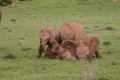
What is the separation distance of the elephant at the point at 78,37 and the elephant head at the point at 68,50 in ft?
0.51

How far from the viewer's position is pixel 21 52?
53.5 feet

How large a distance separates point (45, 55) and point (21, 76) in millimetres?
3211

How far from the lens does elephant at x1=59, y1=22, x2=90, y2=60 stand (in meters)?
13.7

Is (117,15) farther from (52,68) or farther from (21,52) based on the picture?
(52,68)

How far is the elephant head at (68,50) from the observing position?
45.5 feet

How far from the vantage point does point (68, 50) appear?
1401 cm

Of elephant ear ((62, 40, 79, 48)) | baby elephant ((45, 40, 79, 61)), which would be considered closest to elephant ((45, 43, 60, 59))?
baby elephant ((45, 40, 79, 61))

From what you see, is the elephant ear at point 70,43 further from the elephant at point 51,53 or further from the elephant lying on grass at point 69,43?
the elephant at point 51,53

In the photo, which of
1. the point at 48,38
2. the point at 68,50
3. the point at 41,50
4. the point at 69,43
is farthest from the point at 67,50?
the point at 41,50

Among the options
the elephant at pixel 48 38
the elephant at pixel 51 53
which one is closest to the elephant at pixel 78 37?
the elephant at pixel 48 38

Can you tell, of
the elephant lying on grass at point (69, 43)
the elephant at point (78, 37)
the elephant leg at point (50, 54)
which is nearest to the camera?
the elephant at point (78, 37)

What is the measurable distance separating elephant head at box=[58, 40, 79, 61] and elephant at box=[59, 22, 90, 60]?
0.51 ft

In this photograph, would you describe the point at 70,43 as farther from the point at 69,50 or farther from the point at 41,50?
the point at 41,50

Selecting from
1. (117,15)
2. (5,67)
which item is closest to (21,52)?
(5,67)
